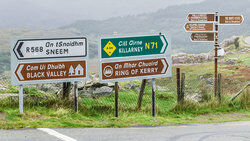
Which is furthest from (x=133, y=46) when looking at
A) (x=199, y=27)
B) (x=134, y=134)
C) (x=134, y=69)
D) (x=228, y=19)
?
(x=228, y=19)

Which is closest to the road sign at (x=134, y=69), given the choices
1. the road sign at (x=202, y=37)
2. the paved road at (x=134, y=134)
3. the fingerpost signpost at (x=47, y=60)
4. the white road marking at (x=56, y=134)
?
the fingerpost signpost at (x=47, y=60)

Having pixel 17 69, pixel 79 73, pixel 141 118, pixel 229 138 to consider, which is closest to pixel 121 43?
pixel 79 73

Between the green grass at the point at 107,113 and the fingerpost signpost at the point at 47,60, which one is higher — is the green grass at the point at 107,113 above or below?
below

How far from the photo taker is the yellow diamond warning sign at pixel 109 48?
986cm

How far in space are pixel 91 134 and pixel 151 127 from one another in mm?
1874

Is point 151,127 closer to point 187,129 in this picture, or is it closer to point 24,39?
point 187,129

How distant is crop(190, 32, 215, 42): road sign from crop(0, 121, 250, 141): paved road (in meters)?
6.59

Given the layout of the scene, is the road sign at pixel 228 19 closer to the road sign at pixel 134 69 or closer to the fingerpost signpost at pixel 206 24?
the fingerpost signpost at pixel 206 24

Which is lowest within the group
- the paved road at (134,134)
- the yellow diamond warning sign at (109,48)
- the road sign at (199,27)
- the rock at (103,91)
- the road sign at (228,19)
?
the paved road at (134,134)

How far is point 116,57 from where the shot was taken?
10070 millimetres

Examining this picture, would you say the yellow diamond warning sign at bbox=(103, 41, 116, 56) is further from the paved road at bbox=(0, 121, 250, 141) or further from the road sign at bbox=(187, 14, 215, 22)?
the road sign at bbox=(187, 14, 215, 22)

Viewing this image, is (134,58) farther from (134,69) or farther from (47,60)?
(47,60)

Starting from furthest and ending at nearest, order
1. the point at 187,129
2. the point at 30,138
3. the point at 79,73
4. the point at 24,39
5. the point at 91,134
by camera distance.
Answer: the point at 79,73, the point at 24,39, the point at 187,129, the point at 91,134, the point at 30,138

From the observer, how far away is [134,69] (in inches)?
411
